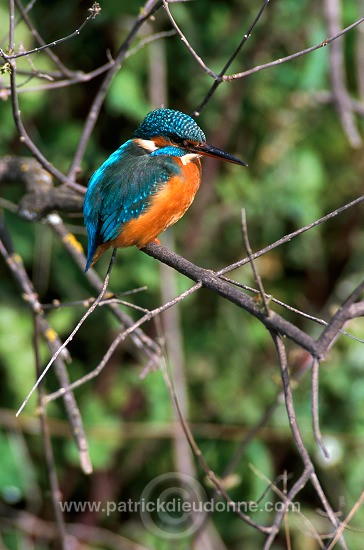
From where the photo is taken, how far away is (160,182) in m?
2.09

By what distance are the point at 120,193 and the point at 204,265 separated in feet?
5.36

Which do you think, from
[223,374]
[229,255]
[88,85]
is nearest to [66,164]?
[88,85]

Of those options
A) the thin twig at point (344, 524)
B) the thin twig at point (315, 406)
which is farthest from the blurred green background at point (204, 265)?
the thin twig at point (315, 406)

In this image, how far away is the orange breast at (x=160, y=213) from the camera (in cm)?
205

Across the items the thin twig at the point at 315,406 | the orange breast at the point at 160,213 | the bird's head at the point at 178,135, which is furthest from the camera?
the bird's head at the point at 178,135

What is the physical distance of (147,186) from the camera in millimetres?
2076

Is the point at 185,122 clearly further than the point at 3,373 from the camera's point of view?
No

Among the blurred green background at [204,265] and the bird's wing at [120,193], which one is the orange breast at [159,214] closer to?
the bird's wing at [120,193]

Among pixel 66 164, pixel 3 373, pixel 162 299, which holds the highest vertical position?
pixel 66 164

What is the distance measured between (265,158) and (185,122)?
1527 mm

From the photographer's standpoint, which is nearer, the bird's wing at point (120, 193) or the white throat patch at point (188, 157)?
the bird's wing at point (120, 193)

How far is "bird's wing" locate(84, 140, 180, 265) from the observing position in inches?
81.5

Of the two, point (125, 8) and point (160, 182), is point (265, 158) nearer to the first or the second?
point (125, 8)

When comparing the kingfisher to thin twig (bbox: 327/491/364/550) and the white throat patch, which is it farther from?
thin twig (bbox: 327/491/364/550)
